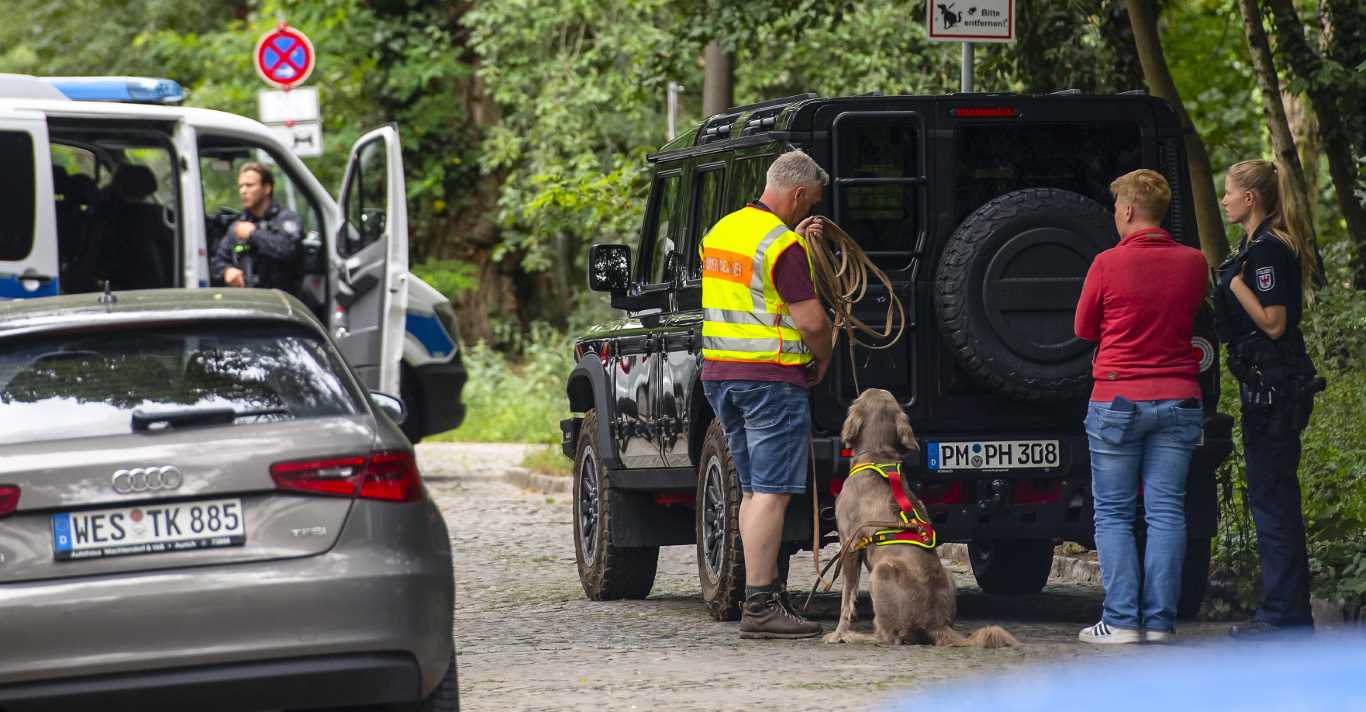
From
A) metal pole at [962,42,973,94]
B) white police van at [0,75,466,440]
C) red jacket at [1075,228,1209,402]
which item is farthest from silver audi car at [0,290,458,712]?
white police van at [0,75,466,440]

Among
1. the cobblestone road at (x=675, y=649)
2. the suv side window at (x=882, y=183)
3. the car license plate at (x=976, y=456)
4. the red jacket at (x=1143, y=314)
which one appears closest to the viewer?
the cobblestone road at (x=675, y=649)

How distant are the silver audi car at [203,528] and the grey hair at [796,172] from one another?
2694mm

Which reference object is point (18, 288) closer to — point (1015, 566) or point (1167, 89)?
point (1015, 566)

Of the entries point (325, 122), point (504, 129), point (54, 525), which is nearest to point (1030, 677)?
point (54, 525)

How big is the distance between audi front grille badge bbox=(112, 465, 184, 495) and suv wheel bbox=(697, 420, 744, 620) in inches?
141

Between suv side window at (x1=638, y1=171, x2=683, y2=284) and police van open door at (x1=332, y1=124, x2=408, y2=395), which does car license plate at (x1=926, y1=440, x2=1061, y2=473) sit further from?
police van open door at (x1=332, y1=124, x2=408, y2=395)

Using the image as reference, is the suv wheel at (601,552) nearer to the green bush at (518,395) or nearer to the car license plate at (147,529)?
the car license plate at (147,529)

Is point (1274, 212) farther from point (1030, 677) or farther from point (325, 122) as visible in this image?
point (325, 122)

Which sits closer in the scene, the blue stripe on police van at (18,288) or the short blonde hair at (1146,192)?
the short blonde hair at (1146,192)

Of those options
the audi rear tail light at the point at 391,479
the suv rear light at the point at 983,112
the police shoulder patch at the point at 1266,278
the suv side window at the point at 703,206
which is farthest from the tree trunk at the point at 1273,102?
the audi rear tail light at the point at 391,479

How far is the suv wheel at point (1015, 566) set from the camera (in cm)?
1065

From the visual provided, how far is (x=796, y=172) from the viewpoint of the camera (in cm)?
848

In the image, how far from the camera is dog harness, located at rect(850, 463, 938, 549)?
8.34 m

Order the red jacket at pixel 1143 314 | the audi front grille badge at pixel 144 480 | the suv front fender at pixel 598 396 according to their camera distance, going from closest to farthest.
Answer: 1. the audi front grille badge at pixel 144 480
2. the red jacket at pixel 1143 314
3. the suv front fender at pixel 598 396
